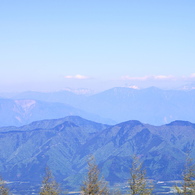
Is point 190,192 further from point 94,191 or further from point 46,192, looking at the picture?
point 46,192

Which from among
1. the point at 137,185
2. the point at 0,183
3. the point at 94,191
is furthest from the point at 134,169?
the point at 0,183

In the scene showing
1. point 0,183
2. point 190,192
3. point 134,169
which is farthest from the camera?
point 0,183

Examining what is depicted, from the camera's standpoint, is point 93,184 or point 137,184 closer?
point 93,184

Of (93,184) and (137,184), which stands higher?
(93,184)

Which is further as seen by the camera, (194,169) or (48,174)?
(48,174)

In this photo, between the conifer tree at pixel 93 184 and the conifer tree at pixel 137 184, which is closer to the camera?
the conifer tree at pixel 93 184

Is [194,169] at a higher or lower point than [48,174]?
higher

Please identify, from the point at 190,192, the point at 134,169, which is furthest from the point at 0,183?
the point at 190,192

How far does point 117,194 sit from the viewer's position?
72438 millimetres

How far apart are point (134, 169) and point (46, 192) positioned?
1802cm

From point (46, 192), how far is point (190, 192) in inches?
1080

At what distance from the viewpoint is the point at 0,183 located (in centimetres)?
7844

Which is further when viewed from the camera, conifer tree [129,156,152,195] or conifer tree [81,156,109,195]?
conifer tree [129,156,152,195]

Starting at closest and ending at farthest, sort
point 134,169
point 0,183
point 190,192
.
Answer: point 190,192
point 134,169
point 0,183
